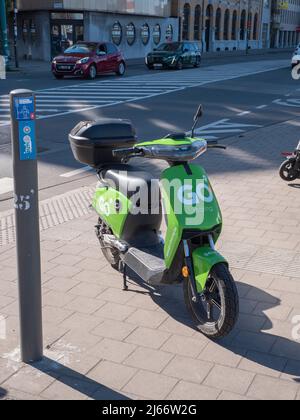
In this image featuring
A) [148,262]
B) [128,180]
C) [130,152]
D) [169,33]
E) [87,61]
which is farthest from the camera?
[169,33]

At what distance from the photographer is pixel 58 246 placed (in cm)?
582

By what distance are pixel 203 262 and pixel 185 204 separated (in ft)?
1.35

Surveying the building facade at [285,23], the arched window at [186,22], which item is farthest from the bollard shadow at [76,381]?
the building facade at [285,23]

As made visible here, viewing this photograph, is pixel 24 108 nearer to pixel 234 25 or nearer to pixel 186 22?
pixel 186 22

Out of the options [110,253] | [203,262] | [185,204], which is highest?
[185,204]

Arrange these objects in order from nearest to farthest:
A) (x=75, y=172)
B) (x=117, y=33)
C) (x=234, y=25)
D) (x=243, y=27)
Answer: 1. (x=75, y=172)
2. (x=117, y=33)
3. (x=234, y=25)
4. (x=243, y=27)

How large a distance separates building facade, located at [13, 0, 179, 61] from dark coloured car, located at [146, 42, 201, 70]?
26.2 feet

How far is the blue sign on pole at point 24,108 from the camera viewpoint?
3312mm

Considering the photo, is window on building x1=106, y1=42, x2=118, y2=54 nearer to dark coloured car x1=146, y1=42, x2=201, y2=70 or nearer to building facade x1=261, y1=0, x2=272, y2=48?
dark coloured car x1=146, y1=42, x2=201, y2=70

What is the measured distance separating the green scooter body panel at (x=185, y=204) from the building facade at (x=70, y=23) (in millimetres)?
34696

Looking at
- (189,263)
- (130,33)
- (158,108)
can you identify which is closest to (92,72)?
(158,108)

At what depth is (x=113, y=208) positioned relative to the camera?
191 inches

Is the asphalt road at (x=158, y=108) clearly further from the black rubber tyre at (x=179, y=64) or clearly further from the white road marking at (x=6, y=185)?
the black rubber tyre at (x=179, y=64)

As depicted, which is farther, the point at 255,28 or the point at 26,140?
the point at 255,28
